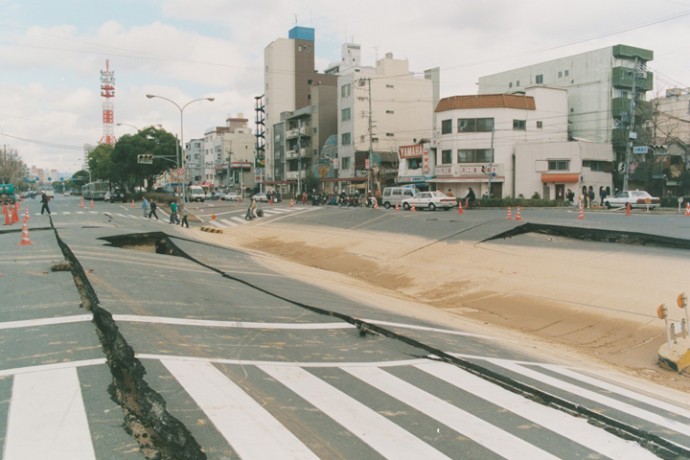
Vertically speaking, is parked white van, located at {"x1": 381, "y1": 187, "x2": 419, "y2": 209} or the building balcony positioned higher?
the building balcony

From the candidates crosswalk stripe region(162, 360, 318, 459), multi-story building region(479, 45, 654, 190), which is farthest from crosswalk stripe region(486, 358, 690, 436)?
multi-story building region(479, 45, 654, 190)

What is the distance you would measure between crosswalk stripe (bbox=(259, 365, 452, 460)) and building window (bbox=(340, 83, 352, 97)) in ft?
244

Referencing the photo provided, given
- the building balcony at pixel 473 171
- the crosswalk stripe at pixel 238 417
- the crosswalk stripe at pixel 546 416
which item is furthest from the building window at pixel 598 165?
the crosswalk stripe at pixel 238 417

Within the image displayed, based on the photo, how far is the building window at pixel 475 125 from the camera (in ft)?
200

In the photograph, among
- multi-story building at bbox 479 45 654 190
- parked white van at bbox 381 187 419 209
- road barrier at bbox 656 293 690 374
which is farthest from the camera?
multi-story building at bbox 479 45 654 190

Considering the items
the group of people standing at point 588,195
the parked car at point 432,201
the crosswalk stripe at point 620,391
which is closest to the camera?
the crosswalk stripe at point 620,391

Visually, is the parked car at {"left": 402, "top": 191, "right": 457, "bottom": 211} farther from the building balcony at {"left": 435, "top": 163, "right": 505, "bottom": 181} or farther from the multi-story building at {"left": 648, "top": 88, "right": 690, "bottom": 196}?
the multi-story building at {"left": 648, "top": 88, "right": 690, "bottom": 196}

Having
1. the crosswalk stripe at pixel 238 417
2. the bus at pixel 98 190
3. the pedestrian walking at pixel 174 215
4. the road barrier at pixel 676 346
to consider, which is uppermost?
the bus at pixel 98 190

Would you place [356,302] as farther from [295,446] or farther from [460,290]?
[295,446]

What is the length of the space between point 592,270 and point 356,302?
8673 millimetres

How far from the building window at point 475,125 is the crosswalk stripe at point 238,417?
190ft

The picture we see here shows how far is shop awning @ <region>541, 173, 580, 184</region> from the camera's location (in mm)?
58375

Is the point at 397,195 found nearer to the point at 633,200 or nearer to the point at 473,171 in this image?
the point at 473,171

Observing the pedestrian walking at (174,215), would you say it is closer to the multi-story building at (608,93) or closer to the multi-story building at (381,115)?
the multi-story building at (381,115)
